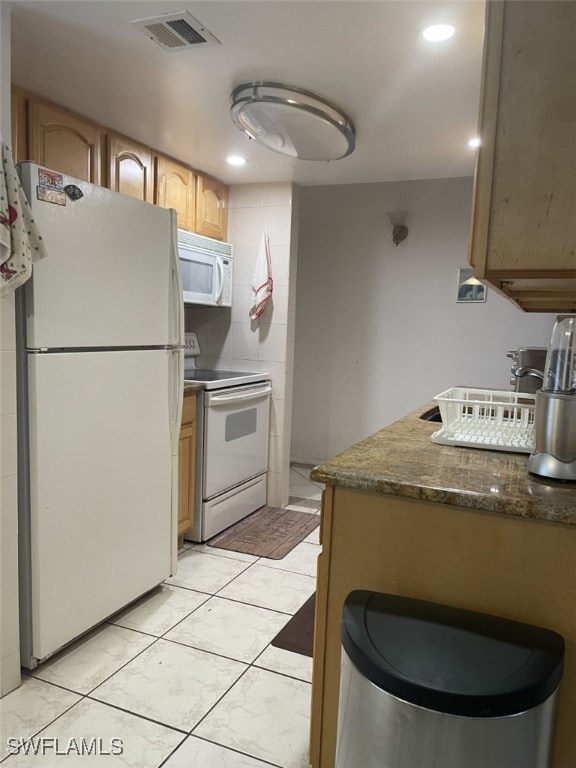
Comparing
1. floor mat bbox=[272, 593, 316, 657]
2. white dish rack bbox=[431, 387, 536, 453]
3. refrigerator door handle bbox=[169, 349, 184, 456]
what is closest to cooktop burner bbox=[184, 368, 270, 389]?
refrigerator door handle bbox=[169, 349, 184, 456]

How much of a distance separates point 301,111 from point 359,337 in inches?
97.6

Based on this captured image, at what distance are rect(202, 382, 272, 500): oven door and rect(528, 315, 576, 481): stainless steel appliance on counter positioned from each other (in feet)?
6.68

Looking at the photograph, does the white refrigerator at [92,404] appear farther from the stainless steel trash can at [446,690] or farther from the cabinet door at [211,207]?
the stainless steel trash can at [446,690]

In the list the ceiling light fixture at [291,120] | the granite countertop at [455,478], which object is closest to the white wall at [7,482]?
the ceiling light fixture at [291,120]

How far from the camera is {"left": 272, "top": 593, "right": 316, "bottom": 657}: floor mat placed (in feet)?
7.05

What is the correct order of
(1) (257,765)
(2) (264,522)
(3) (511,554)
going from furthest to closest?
(2) (264,522), (1) (257,765), (3) (511,554)

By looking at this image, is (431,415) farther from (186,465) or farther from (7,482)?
(7,482)

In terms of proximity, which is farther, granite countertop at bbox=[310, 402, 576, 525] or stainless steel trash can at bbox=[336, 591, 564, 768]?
granite countertop at bbox=[310, 402, 576, 525]

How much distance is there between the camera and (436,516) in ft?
4.02

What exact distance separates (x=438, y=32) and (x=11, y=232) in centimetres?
148

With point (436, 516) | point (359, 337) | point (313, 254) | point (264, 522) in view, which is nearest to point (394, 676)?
point (436, 516)

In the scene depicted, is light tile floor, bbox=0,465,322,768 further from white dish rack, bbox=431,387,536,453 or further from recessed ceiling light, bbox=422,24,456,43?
recessed ceiling light, bbox=422,24,456,43

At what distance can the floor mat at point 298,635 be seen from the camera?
2.15 metres

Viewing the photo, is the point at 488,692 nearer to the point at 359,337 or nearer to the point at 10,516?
the point at 10,516
